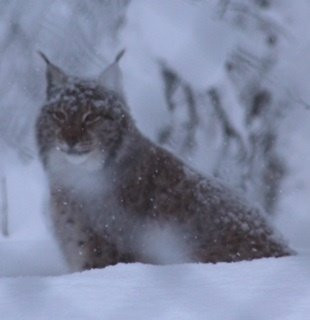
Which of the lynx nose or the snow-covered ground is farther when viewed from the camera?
the lynx nose

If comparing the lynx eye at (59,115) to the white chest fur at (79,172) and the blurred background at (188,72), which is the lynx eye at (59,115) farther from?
the blurred background at (188,72)

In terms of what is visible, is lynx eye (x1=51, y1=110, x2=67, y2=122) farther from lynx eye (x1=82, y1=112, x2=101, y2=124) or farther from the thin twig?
the thin twig

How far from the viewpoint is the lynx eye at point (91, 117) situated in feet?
10.1

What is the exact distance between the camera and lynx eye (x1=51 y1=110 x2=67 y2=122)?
3.09 metres

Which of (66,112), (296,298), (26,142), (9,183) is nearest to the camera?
(296,298)

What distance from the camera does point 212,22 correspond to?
426 cm

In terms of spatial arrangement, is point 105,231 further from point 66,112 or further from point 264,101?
point 264,101

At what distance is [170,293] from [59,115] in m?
1.23

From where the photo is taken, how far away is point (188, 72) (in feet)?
14.2

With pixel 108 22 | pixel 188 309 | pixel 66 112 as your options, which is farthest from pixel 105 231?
pixel 108 22

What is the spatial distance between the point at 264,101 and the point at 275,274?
7.55ft

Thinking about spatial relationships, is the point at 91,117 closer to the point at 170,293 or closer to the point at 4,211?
the point at 170,293

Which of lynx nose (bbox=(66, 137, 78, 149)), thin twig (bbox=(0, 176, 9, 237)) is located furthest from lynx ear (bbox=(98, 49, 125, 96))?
thin twig (bbox=(0, 176, 9, 237))

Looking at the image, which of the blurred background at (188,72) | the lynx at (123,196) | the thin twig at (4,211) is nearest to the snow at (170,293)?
the lynx at (123,196)
